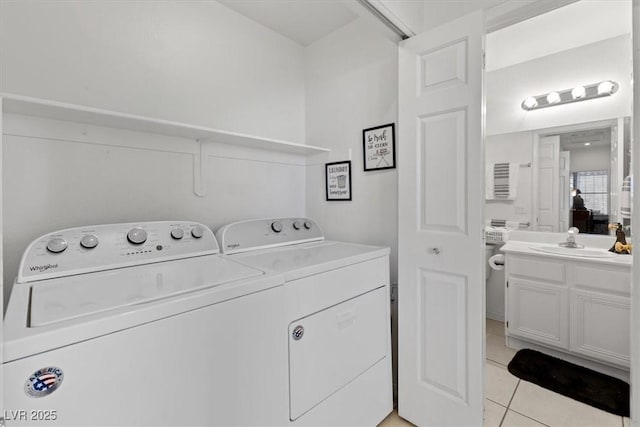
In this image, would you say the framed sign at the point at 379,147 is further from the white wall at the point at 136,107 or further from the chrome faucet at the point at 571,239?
the chrome faucet at the point at 571,239

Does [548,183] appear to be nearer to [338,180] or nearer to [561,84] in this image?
[561,84]

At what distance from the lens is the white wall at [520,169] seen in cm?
262

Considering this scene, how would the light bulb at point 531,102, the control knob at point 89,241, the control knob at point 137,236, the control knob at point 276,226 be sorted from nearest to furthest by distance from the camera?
the control knob at point 89,241 → the control knob at point 137,236 → the control knob at point 276,226 → the light bulb at point 531,102

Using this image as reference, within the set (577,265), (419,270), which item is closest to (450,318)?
(419,270)

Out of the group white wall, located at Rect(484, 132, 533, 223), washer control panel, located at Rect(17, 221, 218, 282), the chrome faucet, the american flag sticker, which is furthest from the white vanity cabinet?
the american flag sticker

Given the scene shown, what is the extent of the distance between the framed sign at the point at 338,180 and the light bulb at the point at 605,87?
6.86 feet

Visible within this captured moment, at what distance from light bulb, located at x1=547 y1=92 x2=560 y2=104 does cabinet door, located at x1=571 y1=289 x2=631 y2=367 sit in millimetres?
1585

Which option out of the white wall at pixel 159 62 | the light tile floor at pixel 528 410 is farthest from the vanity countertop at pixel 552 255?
the white wall at pixel 159 62

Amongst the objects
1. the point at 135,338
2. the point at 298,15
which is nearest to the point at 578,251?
the point at 298,15

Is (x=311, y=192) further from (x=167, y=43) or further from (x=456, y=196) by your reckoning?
(x=167, y=43)

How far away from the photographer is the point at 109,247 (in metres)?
1.20

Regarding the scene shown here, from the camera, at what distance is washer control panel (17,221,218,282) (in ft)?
3.41

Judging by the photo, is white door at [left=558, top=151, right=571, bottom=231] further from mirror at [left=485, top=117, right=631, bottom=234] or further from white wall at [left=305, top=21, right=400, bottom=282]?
white wall at [left=305, top=21, right=400, bottom=282]

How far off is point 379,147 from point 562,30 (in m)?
1.76
